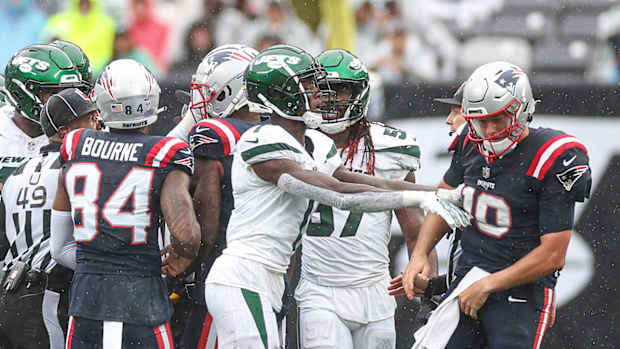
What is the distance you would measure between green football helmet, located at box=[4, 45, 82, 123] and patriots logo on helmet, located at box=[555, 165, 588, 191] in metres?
2.89

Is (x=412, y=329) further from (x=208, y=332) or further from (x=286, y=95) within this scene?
(x=286, y=95)

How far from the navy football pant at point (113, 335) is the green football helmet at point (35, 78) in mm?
1590

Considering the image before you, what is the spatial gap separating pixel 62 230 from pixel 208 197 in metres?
0.72

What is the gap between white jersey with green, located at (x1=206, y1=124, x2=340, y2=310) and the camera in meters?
4.11

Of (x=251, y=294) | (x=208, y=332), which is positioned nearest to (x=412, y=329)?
(x=208, y=332)

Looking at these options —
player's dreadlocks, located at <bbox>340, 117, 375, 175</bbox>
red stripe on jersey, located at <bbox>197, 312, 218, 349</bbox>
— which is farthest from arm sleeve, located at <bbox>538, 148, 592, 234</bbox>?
red stripe on jersey, located at <bbox>197, 312, 218, 349</bbox>

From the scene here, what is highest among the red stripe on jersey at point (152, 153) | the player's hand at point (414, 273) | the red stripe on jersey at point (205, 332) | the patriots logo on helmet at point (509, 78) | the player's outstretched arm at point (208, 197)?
the patriots logo on helmet at point (509, 78)

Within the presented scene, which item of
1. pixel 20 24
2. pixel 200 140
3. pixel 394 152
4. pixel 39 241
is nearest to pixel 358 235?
pixel 394 152

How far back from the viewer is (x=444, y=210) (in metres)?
3.68

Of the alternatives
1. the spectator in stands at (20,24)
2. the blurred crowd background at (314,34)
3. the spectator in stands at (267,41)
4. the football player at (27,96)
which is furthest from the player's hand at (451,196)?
the spectator in stands at (20,24)

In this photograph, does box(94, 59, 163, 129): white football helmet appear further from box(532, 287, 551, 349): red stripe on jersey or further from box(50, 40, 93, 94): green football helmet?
box(532, 287, 551, 349): red stripe on jersey

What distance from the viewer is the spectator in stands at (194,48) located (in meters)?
11.1

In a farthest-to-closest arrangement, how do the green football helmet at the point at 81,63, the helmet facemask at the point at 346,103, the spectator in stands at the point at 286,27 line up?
the spectator in stands at the point at 286,27 < the green football helmet at the point at 81,63 < the helmet facemask at the point at 346,103

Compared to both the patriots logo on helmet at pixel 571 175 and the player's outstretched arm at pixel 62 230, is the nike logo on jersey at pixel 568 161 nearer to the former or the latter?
the patriots logo on helmet at pixel 571 175
